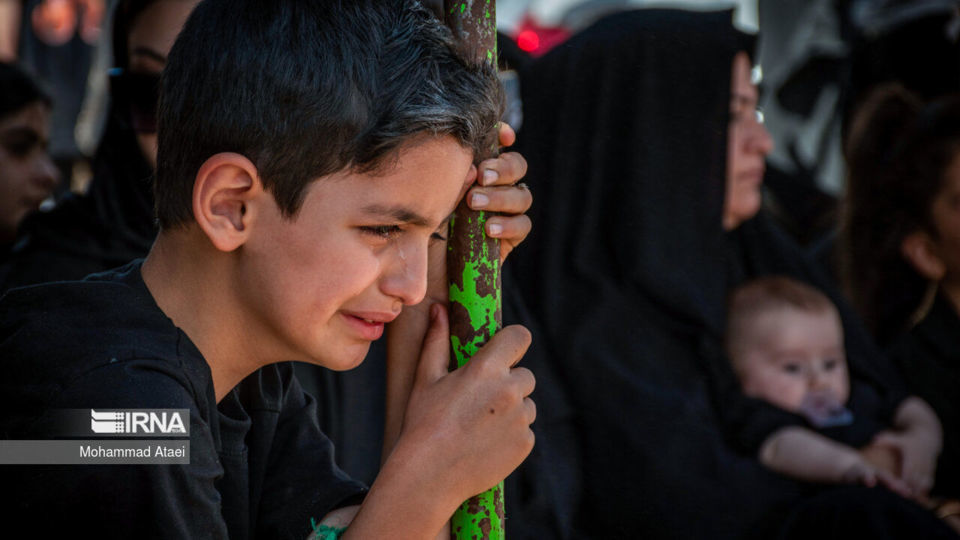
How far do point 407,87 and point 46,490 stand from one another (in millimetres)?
699

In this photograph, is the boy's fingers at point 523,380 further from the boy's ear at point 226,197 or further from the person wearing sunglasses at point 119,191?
the person wearing sunglasses at point 119,191

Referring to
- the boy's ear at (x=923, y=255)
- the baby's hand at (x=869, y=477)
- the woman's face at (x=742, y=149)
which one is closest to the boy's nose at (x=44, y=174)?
the woman's face at (x=742, y=149)

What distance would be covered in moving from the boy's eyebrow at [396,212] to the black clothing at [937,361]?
9.06 feet

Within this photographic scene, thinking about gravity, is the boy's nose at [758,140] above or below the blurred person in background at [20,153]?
below

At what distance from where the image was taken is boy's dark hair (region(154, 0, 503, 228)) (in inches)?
55.8

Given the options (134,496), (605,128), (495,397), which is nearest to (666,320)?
(605,128)

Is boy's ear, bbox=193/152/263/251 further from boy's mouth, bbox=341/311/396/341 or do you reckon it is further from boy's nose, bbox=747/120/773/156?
boy's nose, bbox=747/120/773/156

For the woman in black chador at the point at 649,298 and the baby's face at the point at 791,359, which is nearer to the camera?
the woman in black chador at the point at 649,298

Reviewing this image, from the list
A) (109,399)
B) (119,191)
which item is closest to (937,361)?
(119,191)

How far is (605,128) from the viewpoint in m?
3.26

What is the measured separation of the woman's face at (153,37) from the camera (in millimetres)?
2766

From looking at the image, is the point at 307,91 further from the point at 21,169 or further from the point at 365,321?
the point at 21,169

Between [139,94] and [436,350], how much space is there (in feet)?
5.24

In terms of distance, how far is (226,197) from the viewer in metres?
1.43
